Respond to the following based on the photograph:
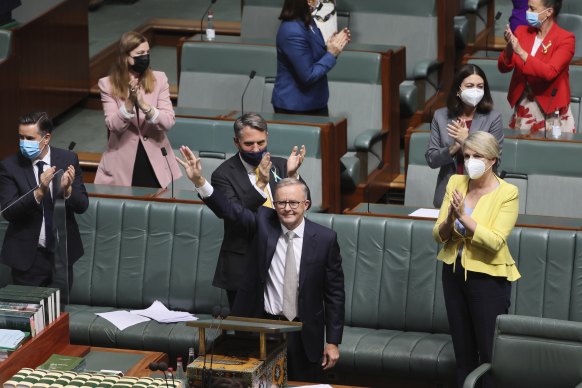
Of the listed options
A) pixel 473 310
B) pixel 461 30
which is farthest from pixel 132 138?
pixel 461 30

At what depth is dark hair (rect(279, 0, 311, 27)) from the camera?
4.89 metres

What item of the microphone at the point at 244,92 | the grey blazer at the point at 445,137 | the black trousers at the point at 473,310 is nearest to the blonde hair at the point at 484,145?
the black trousers at the point at 473,310

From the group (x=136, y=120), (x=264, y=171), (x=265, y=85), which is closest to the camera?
(x=264, y=171)

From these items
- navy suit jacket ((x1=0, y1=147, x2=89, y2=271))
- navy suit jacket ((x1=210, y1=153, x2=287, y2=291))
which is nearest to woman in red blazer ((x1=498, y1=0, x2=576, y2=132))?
navy suit jacket ((x1=210, y1=153, x2=287, y2=291))

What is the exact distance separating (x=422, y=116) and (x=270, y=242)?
2507 mm

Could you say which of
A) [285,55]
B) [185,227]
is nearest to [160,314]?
[185,227]

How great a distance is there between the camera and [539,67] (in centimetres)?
490

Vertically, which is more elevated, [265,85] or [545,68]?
[545,68]

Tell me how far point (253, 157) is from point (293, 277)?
1.34ft

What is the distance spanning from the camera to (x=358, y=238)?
4418 mm

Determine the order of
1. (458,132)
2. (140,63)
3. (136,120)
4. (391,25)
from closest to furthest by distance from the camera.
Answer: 1. (458,132)
2. (140,63)
3. (136,120)
4. (391,25)

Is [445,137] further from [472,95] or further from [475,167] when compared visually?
[475,167]

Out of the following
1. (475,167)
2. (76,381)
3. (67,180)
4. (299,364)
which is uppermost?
(475,167)

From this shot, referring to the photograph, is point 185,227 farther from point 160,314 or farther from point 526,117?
point 526,117
